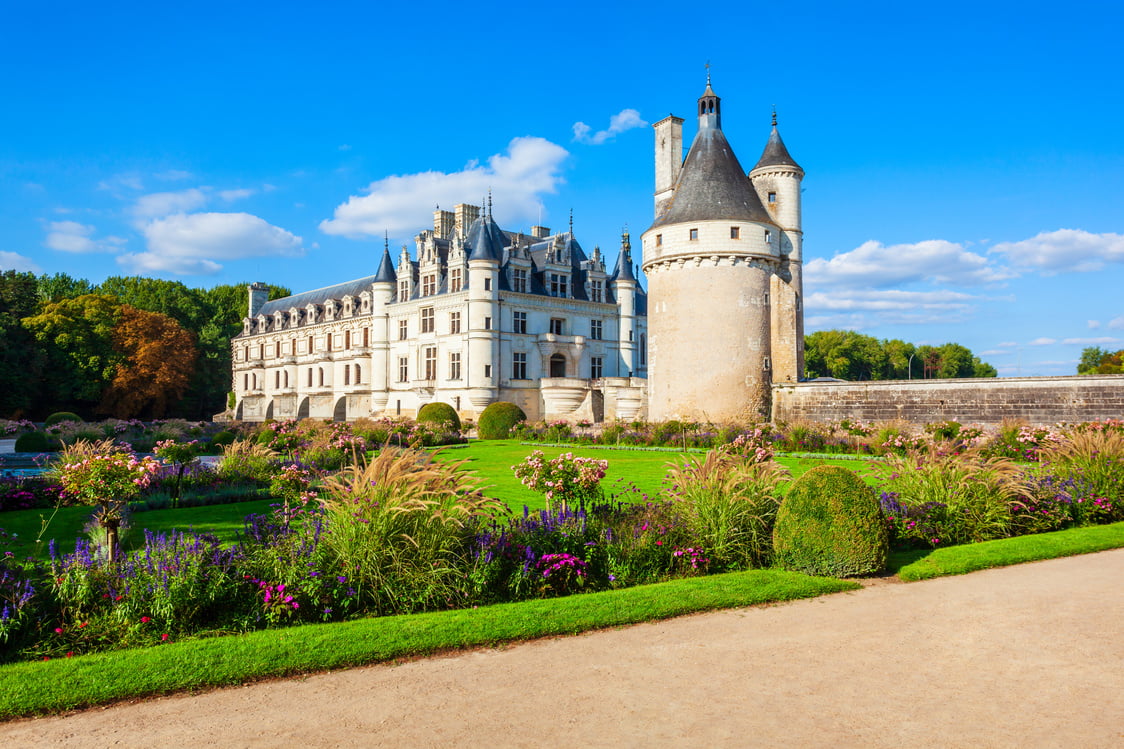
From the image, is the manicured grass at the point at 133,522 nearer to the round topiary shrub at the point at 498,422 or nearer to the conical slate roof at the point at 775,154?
the round topiary shrub at the point at 498,422

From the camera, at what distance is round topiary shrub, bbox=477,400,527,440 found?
3111 cm

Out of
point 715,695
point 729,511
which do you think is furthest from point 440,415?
point 715,695

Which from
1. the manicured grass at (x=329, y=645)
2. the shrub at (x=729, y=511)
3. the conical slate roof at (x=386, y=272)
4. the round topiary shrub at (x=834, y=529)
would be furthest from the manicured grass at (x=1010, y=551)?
the conical slate roof at (x=386, y=272)

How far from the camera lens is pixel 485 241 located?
3766 cm

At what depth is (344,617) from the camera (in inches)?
243

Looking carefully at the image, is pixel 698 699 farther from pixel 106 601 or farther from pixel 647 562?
pixel 106 601

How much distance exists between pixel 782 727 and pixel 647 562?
351cm

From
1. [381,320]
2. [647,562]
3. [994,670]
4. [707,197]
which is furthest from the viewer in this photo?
[381,320]

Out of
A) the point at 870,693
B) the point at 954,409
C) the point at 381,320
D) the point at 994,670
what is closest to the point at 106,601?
the point at 870,693

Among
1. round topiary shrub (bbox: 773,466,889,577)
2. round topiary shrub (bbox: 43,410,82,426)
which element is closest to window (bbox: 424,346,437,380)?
round topiary shrub (bbox: 43,410,82,426)

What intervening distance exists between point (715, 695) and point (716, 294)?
22.0m

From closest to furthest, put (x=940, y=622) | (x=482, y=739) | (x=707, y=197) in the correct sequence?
(x=482, y=739)
(x=940, y=622)
(x=707, y=197)

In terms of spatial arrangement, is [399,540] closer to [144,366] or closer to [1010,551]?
[1010,551]

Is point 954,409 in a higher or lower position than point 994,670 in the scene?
higher
